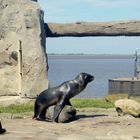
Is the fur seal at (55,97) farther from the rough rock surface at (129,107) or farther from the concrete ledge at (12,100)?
the concrete ledge at (12,100)

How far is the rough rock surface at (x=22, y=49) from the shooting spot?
16.6 metres

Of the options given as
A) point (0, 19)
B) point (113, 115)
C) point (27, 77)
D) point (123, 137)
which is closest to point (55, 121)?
point (113, 115)

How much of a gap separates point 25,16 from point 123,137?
7.50m

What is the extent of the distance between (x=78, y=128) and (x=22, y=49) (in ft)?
18.8

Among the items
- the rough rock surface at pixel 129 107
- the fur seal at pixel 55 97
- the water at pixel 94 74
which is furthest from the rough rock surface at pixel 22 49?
the water at pixel 94 74

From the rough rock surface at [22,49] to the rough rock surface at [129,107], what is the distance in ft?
12.4

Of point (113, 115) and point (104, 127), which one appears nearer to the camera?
point (104, 127)

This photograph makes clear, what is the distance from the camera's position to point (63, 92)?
12797 millimetres

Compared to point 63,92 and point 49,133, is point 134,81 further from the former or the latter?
point 49,133

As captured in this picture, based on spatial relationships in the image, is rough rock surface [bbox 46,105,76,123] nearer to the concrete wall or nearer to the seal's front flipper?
the seal's front flipper

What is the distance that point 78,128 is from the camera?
1154cm

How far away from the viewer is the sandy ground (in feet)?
33.8

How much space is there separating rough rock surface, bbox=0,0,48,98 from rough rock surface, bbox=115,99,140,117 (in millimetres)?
3784

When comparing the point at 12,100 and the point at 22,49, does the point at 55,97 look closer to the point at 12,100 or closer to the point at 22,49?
the point at 12,100
